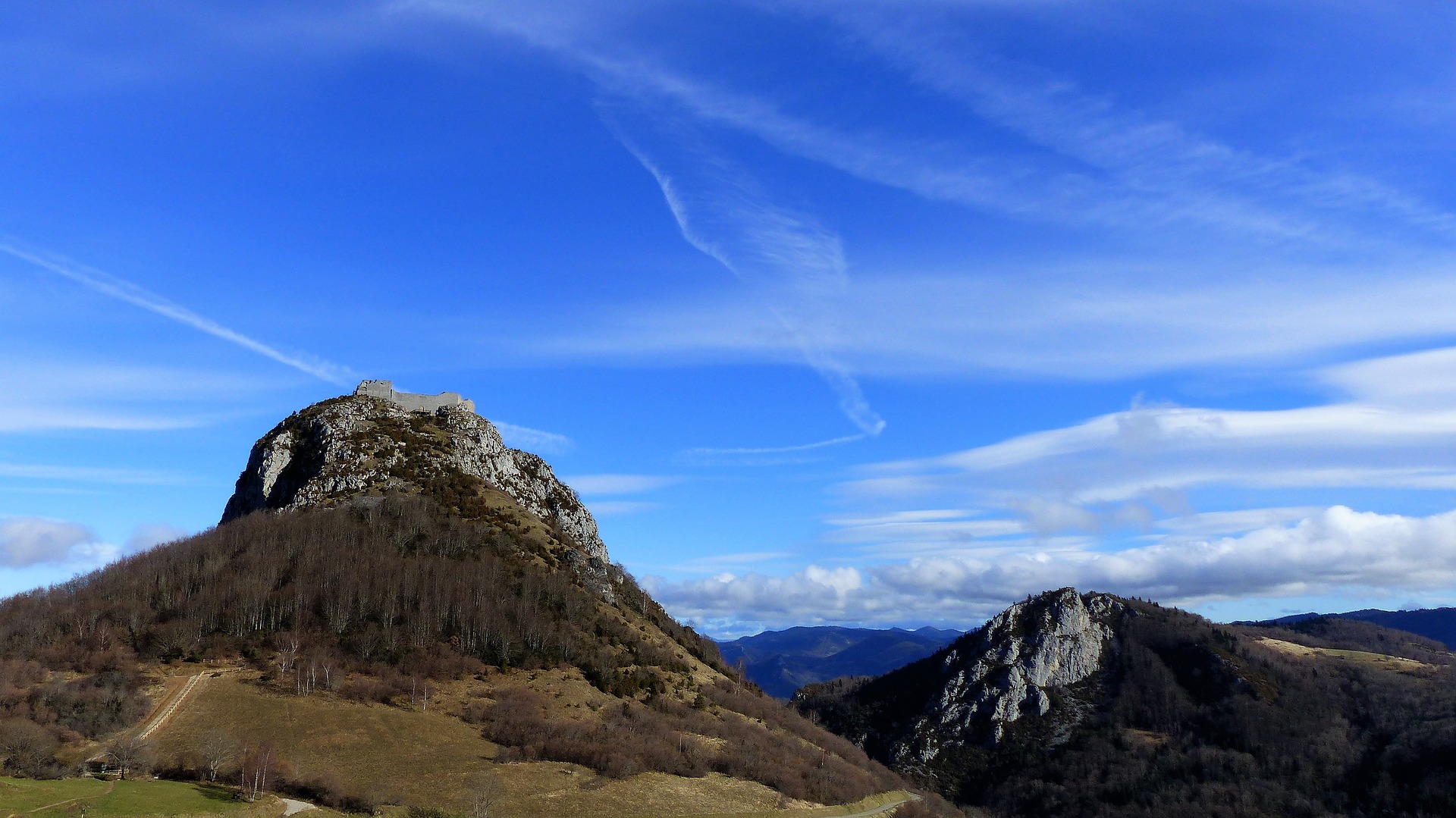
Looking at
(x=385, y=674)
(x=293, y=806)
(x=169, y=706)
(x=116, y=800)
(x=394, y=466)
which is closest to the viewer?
(x=116, y=800)

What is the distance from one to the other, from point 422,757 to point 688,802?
95.3ft

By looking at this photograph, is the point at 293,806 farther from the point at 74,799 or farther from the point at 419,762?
the point at 74,799

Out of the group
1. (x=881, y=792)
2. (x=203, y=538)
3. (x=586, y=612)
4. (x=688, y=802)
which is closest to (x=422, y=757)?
(x=688, y=802)

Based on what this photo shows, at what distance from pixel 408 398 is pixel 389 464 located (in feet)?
101

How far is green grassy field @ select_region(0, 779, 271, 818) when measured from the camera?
68825 mm

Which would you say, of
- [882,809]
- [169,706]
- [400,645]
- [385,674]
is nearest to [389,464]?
[400,645]

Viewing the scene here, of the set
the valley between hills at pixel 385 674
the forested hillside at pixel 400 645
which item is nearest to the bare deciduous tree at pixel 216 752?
the valley between hills at pixel 385 674

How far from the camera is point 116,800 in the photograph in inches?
2872

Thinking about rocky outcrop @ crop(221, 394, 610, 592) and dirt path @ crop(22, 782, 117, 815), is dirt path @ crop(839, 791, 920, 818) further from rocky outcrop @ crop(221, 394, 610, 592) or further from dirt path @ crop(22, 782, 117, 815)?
dirt path @ crop(22, 782, 117, 815)

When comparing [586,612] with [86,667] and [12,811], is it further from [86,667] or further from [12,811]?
[12,811]

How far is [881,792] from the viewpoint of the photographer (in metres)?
134

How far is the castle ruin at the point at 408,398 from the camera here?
192 m

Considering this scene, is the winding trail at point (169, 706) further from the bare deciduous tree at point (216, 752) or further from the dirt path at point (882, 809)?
the dirt path at point (882, 809)

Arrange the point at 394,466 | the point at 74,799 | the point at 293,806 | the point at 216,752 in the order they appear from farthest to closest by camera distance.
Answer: the point at 394,466 < the point at 216,752 < the point at 293,806 < the point at 74,799
